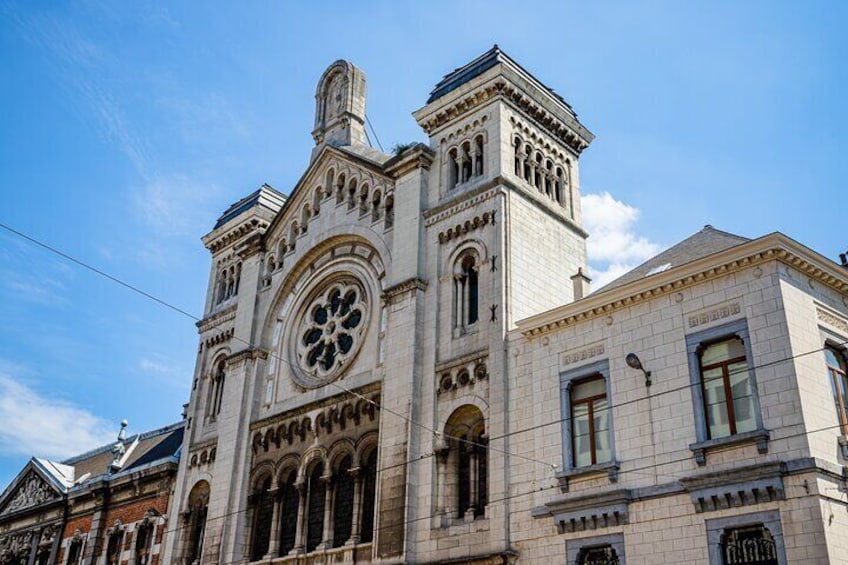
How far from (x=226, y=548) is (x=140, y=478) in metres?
8.78

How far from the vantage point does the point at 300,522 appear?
30.2 metres

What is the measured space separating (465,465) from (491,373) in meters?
2.84

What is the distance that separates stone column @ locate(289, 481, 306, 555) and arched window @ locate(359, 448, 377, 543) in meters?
2.82

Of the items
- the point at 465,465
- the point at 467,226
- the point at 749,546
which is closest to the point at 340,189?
the point at 467,226

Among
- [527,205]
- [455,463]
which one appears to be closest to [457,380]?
[455,463]

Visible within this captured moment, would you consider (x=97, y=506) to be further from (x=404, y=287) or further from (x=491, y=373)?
(x=491, y=373)

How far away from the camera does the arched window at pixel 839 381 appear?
818 inches

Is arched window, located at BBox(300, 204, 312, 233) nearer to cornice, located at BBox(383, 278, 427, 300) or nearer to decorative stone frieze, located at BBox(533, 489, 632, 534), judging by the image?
cornice, located at BBox(383, 278, 427, 300)

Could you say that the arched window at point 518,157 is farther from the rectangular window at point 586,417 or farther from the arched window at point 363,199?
the rectangular window at point 586,417

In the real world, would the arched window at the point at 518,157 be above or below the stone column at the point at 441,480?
above

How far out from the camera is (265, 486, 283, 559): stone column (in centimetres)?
3080

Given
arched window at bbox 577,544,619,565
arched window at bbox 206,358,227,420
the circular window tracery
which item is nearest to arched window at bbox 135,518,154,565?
arched window at bbox 206,358,227,420

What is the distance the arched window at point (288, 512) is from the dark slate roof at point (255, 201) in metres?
14.9

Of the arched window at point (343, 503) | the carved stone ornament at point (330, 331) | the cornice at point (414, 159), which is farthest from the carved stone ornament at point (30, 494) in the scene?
the cornice at point (414, 159)
